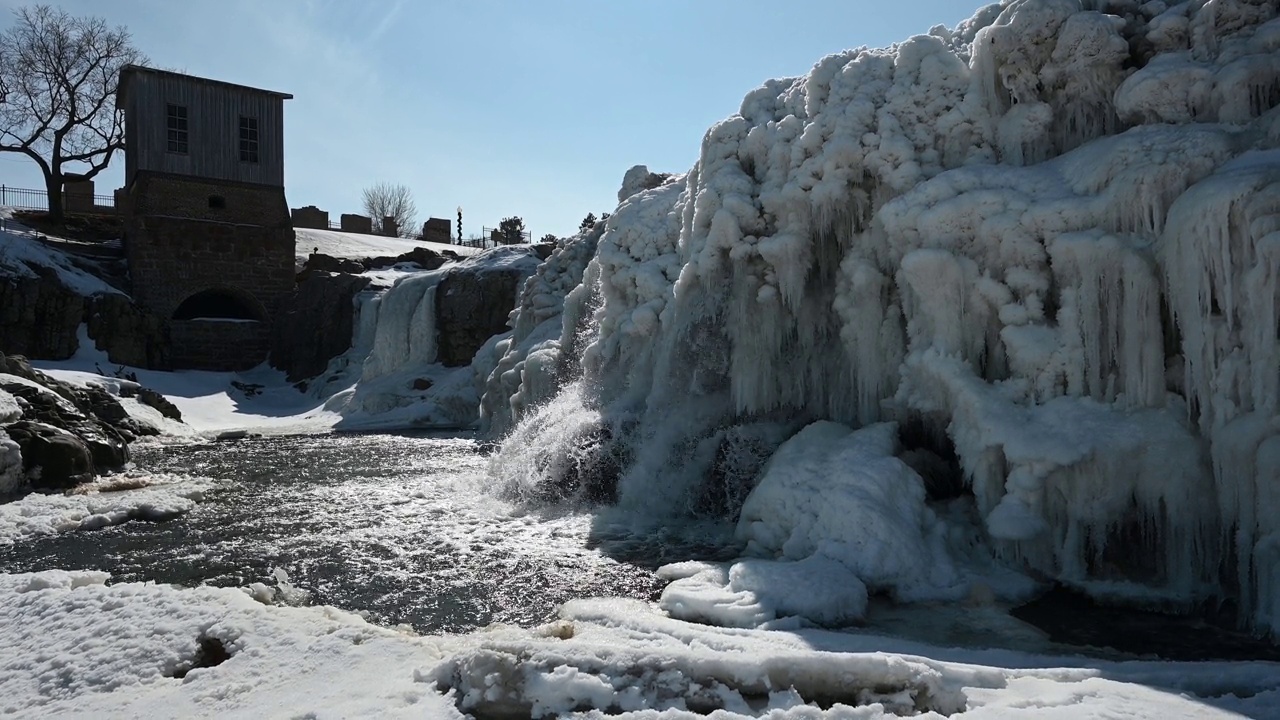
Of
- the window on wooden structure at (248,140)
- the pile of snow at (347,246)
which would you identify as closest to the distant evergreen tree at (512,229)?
the pile of snow at (347,246)

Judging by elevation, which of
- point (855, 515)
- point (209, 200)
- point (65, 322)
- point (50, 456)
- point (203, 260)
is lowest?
point (855, 515)

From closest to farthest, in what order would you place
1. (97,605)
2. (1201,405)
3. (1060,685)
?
(1060,685), (97,605), (1201,405)

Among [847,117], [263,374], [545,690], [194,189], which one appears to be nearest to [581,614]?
[545,690]

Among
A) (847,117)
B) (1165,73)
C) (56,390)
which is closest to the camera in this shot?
(1165,73)

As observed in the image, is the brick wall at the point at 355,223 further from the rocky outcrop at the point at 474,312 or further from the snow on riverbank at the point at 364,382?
the rocky outcrop at the point at 474,312

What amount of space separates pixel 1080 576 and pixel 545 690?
3808mm

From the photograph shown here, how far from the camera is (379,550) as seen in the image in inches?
257

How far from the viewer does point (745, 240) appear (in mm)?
7973

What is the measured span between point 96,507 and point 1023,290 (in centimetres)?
861

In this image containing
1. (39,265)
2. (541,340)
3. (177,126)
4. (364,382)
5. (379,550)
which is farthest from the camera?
(177,126)

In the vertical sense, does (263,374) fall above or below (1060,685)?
above

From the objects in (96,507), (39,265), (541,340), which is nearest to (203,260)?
(39,265)

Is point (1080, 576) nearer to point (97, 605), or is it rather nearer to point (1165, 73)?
point (1165, 73)

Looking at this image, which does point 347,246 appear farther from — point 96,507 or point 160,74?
point 96,507
